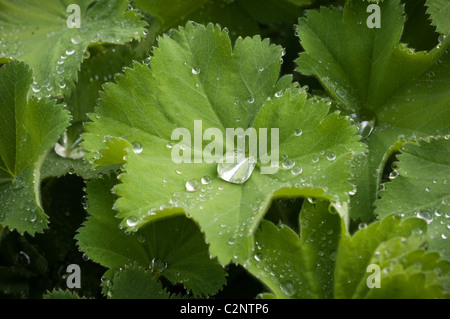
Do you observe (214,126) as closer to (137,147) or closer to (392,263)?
(137,147)

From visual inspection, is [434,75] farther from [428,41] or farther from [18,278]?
[18,278]

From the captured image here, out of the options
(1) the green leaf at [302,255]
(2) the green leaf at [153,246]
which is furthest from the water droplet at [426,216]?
(2) the green leaf at [153,246]

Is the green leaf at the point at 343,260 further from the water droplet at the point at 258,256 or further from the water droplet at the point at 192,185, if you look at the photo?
the water droplet at the point at 192,185

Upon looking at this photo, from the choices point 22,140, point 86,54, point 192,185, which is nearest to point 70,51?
point 86,54

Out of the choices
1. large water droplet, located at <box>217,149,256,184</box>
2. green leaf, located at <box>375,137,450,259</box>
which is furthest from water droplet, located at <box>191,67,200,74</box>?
green leaf, located at <box>375,137,450,259</box>

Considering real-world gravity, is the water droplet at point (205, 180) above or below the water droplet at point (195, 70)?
below
